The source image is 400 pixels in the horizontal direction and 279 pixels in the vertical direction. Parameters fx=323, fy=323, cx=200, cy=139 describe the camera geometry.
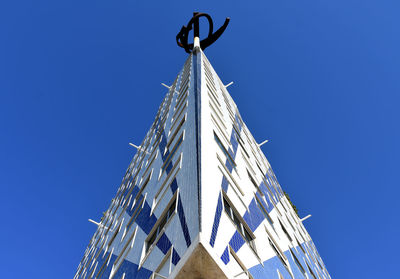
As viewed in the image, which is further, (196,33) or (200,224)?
(196,33)

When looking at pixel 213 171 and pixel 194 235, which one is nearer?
pixel 194 235

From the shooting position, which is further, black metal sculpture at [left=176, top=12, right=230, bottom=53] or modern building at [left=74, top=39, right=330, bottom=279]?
black metal sculpture at [left=176, top=12, right=230, bottom=53]

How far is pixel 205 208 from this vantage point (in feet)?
21.1

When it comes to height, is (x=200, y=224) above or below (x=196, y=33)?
below

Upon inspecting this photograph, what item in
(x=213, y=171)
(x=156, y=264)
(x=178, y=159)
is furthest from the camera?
(x=178, y=159)

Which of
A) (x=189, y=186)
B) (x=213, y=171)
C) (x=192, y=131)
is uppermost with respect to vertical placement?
(x=192, y=131)

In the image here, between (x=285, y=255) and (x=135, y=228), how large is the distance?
4.94 metres

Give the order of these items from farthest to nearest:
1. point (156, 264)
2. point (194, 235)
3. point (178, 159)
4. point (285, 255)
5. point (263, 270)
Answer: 1. point (285, 255)
2. point (178, 159)
3. point (263, 270)
4. point (156, 264)
5. point (194, 235)

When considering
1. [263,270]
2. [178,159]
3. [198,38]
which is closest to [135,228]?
[178,159]

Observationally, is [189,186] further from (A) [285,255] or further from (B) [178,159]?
(A) [285,255]

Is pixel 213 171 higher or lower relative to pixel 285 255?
higher

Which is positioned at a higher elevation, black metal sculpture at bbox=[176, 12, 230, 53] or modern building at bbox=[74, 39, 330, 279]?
black metal sculpture at bbox=[176, 12, 230, 53]

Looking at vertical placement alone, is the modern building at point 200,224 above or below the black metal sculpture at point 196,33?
below

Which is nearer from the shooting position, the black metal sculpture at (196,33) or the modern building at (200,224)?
the modern building at (200,224)
